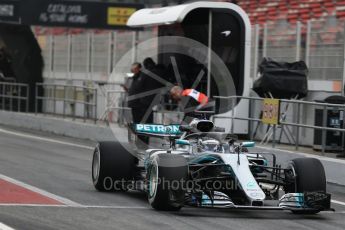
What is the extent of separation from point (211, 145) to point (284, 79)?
330 inches

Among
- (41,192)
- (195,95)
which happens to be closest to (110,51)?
(195,95)

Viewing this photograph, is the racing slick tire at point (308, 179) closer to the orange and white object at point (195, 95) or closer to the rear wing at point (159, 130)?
the rear wing at point (159, 130)

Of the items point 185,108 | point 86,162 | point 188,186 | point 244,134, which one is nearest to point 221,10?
point 244,134

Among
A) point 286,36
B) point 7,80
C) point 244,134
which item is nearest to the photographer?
point 244,134

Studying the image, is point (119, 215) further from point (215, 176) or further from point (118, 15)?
point (118, 15)

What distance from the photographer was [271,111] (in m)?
16.5

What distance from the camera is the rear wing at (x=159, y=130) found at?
11.9 m

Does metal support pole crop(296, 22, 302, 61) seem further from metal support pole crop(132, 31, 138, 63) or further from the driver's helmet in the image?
the driver's helmet

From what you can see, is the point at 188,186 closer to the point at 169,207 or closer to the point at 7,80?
the point at 169,207

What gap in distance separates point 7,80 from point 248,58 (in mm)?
12986

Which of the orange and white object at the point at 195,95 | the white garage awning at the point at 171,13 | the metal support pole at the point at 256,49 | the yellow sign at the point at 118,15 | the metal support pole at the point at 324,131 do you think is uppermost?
the yellow sign at the point at 118,15

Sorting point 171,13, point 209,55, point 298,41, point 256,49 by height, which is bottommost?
point 209,55

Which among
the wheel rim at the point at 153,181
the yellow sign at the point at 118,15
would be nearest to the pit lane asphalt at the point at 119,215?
the wheel rim at the point at 153,181

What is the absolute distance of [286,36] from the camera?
66.2 ft
